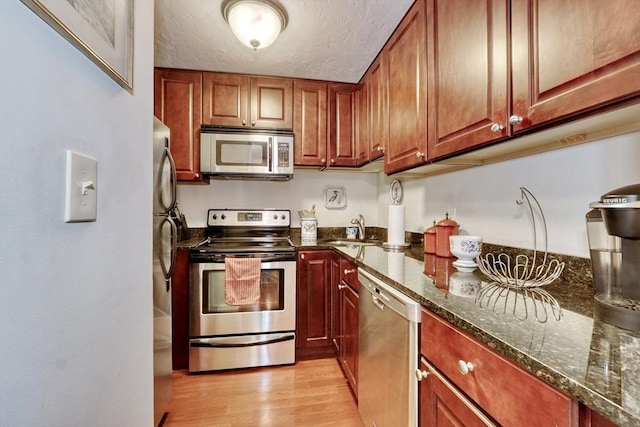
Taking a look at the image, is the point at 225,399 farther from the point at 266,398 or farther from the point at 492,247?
the point at 492,247

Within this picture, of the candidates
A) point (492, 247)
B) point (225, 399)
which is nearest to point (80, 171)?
point (492, 247)

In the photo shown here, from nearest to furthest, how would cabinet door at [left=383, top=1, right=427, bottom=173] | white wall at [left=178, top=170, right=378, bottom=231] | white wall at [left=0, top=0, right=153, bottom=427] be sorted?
white wall at [left=0, top=0, right=153, bottom=427]
cabinet door at [left=383, top=1, right=427, bottom=173]
white wall at [left=178, top=170, right=378, bottom=231]

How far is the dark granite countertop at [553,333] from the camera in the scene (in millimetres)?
446

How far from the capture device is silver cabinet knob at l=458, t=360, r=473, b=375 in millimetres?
699

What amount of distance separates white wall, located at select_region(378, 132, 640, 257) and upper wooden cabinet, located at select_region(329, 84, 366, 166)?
91 cm

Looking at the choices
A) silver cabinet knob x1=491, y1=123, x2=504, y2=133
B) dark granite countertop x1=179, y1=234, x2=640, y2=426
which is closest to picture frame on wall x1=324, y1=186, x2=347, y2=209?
dark granite countertop x1=179, y1=234, x2=640, y2=426

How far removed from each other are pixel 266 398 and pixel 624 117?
2.12 m

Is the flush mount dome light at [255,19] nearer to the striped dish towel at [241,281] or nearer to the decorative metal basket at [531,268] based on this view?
the striped dish towel at [241,281]

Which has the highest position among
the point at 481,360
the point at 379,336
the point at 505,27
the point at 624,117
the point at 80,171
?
the point at 505,27

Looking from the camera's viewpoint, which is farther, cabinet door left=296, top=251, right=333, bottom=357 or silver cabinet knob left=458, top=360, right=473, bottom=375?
cabinet door left=296, top=251, right=333, bottom=357

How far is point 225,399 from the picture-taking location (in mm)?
1716

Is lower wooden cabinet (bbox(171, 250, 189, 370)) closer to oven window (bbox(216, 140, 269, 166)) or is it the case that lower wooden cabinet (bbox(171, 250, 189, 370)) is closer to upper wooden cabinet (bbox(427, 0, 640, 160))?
oven window (bbox(216, 140, 269, 166))

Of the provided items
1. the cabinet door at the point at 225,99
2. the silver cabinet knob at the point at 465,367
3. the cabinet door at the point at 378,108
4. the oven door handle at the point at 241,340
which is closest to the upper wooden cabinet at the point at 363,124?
the cabinet door at the point at 378,108

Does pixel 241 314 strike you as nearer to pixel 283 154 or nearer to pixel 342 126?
pixel 283 154
